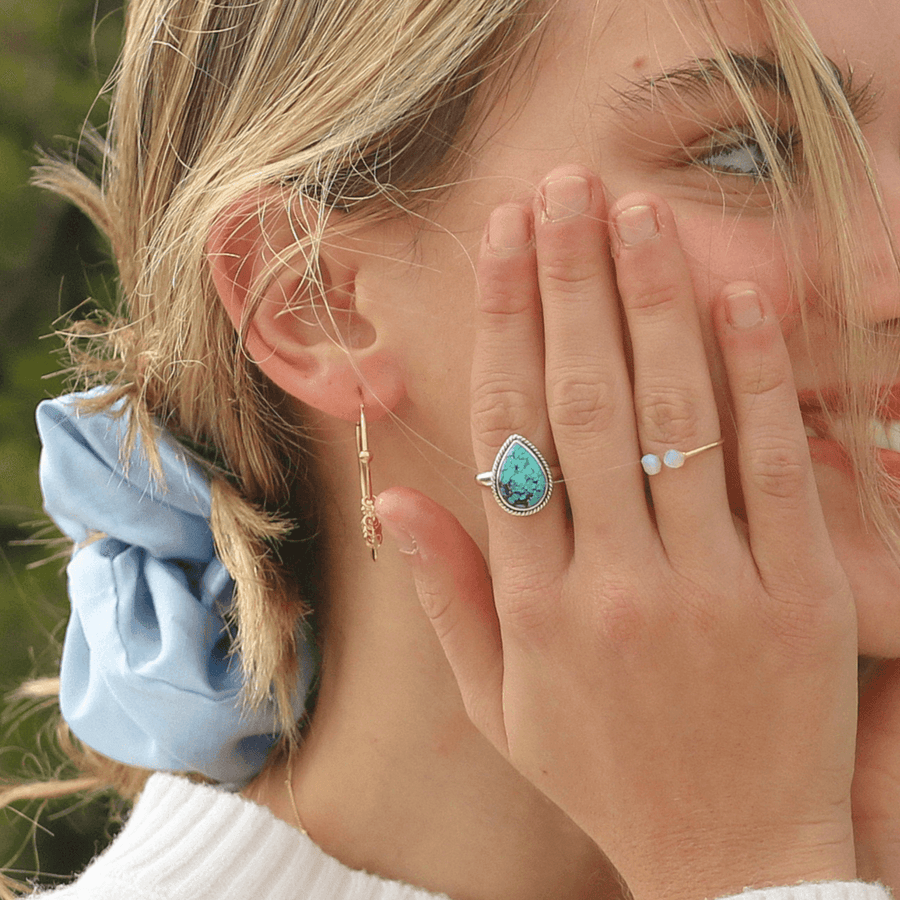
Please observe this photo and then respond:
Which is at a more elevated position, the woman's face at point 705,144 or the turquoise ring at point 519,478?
the woman's face at point 705,144

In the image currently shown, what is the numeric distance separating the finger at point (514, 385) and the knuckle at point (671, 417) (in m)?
0.14

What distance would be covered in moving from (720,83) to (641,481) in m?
0.54

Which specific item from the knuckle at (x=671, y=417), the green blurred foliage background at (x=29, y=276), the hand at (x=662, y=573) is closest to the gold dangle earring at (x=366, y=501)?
the hand at (x=662, y=573)

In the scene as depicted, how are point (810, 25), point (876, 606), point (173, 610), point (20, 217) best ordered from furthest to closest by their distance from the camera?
1. point (20, 217)
2. point (173, 610)
3. point (876, 606)
4. point (810, 25)

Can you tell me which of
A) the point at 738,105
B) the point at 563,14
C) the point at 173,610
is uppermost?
the point at 563,14

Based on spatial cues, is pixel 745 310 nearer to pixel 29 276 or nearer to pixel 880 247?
pixel 880 247

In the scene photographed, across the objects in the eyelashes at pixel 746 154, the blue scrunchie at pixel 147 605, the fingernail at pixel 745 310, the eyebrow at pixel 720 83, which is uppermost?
the eyebrow at pixel 720 83

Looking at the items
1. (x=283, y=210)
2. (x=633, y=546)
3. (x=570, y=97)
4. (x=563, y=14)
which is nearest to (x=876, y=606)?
(x=633, y=546)

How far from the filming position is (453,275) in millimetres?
1515

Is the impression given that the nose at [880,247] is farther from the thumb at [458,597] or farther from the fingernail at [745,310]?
the thumb at [458,597]

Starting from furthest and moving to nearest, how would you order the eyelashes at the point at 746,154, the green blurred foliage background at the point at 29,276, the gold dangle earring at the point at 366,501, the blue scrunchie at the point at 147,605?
the green blurred foliage background at the point at 29,276, the blue scrunchie at the point at 147,605, the gold dangle earring at the point at 366,501, the eyelashes at the point at 746,154

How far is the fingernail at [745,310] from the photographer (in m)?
1.31

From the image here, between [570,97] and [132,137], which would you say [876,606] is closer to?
[570,97]

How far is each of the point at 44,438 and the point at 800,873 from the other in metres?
1.42
